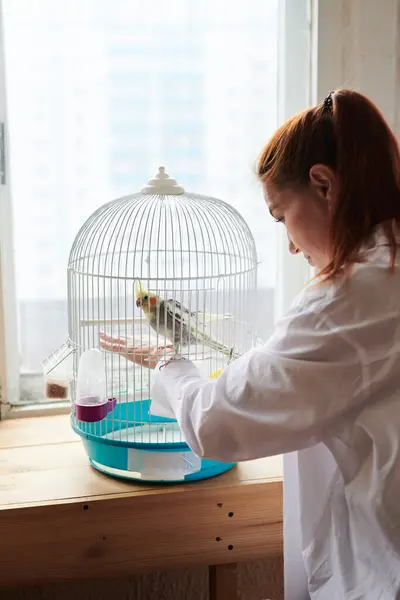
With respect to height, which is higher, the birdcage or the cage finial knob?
the cage finial knob

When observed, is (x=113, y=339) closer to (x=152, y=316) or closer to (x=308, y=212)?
(x=152, y=316)

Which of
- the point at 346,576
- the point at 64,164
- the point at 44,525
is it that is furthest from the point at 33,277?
the point at 346,576

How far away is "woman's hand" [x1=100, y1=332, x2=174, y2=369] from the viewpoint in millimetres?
1250

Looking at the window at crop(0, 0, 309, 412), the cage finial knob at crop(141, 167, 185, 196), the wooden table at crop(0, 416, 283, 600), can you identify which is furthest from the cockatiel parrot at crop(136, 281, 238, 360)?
the window at crop(0, 0, 309, 412)

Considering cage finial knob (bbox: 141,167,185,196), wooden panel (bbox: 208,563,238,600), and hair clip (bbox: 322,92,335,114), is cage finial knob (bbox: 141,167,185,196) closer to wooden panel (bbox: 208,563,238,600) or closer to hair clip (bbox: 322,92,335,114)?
hair clip (bbox: 322,92,335,114)

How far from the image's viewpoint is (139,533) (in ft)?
4.05

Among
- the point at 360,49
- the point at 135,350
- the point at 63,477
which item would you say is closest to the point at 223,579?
the point at 63,477

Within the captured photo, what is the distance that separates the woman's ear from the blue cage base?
0.53 meters

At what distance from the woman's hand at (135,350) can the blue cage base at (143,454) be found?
0.12 meters

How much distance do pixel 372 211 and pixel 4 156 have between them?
867 millimetres

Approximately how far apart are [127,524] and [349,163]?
72 centimetres

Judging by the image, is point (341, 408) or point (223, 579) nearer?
point (341, 408)

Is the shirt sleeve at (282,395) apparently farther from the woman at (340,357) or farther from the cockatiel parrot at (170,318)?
the cockatiel parrot at (170,318)

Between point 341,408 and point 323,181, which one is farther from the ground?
point 323,181
